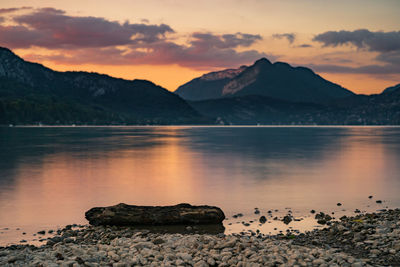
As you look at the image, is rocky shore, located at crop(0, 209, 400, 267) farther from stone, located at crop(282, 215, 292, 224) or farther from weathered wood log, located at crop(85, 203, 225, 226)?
stone, located at crop(282, 215, 292, 224)

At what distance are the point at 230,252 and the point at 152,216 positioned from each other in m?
9.29

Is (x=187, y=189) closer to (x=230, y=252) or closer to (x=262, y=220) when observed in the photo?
(x=262, y=220)

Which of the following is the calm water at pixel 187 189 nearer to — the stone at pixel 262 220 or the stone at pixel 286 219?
the stone at pixel 286 219

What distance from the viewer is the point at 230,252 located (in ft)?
51.9

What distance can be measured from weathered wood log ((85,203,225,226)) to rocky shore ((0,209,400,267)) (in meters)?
3.67


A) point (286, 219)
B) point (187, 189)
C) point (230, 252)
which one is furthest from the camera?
point (187, 189)

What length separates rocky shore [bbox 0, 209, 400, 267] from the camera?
587 inches

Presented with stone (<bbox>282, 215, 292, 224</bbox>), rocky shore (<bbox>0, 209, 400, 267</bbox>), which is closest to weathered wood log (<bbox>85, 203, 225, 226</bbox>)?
rocky shore (<bbox>0, 209, 400, 267</bbox>)

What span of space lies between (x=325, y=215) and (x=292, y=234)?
19.1 feet

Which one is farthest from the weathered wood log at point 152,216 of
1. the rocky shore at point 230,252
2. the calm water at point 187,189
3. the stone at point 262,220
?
the rocky shore at point 230,252

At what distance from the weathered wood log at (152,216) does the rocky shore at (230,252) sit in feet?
12.0

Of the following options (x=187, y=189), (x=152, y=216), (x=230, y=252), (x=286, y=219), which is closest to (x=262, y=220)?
(x=286, y=219)

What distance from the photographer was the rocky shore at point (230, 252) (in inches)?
587

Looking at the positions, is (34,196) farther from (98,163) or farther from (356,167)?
(356,167)
